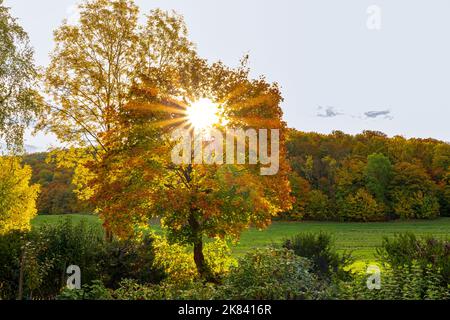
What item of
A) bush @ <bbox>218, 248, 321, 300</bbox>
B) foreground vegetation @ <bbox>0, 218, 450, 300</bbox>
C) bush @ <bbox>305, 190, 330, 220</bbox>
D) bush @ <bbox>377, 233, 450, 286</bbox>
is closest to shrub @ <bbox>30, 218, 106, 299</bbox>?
foreground vegetation @ <bbox>0, 218, 450, 300</bbox>

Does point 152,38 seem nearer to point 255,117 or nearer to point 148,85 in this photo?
point 148,85

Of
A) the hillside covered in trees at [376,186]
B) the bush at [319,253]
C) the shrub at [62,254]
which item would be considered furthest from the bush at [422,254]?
the hillside covered in trees at [376,186]

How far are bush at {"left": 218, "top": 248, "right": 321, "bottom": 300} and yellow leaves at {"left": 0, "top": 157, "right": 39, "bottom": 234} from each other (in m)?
31.3

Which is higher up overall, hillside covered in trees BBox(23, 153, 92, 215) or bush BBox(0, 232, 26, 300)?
hillside covered in trees BBox(23, 153, 92, 215)

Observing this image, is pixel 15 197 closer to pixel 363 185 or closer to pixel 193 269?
pixel 193 269

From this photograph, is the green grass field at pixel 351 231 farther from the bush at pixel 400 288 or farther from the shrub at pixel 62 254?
the bush at pixel 400 288

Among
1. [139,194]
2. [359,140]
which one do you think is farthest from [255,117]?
[359,140]

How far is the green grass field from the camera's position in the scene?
46.8m

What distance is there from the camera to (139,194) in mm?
15734

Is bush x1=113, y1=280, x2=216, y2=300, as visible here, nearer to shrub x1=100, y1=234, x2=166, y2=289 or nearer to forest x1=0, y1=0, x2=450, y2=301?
forest x1=0, y1=0, x2=450, y2=301

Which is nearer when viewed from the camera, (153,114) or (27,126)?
(153,114)

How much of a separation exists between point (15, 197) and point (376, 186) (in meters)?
52.8

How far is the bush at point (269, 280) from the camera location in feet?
34.6
